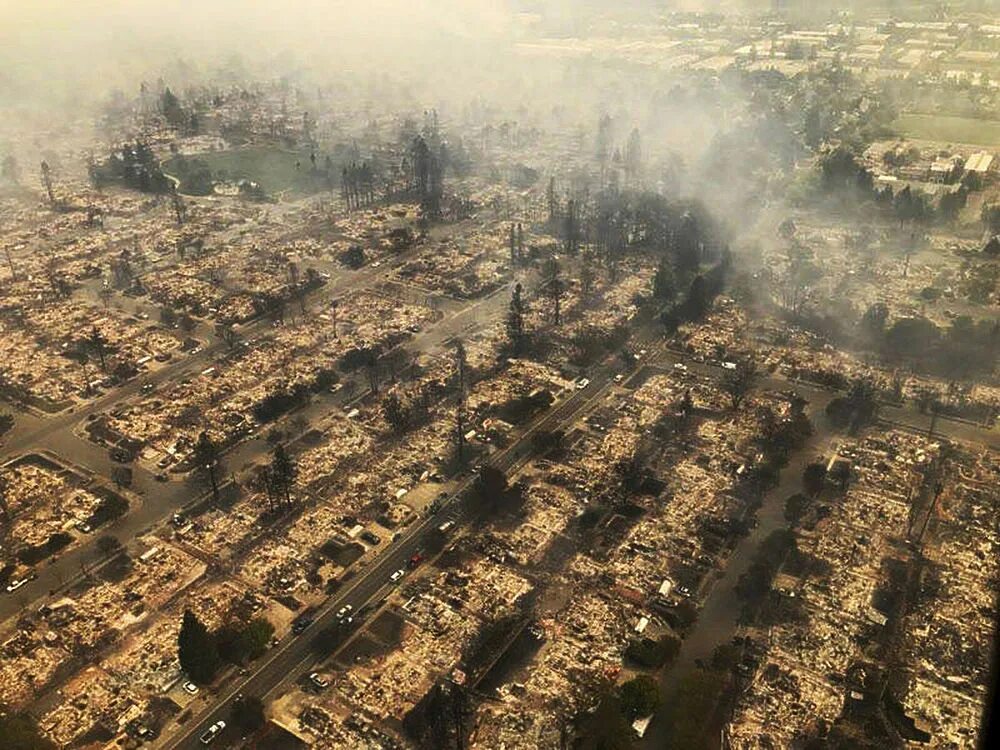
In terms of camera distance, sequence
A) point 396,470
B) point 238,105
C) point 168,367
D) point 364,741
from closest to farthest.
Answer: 1. point 364,741
2. point 396,470
3. point 168,367
4. point 238,105

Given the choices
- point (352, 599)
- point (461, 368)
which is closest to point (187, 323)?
point (461, 368)

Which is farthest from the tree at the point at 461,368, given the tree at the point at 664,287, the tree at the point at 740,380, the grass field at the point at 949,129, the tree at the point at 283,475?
the grass field at the point at 949,129

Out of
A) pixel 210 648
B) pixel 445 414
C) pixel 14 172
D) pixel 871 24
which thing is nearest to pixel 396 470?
pixel 445 414

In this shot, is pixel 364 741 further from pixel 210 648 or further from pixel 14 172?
pixel 14 172

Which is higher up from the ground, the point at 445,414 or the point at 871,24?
the point at 871,24

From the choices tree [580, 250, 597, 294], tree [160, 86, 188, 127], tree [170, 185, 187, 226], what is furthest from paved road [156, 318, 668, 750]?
tree [160, 86, 188, 127]

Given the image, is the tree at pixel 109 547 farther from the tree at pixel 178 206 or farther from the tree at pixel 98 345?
the tree at pixel 178 206

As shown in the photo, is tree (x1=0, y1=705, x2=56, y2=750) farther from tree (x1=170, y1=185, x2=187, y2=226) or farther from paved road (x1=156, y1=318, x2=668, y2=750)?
tree (x1=170, y1=185, x2=187, y2=226)
